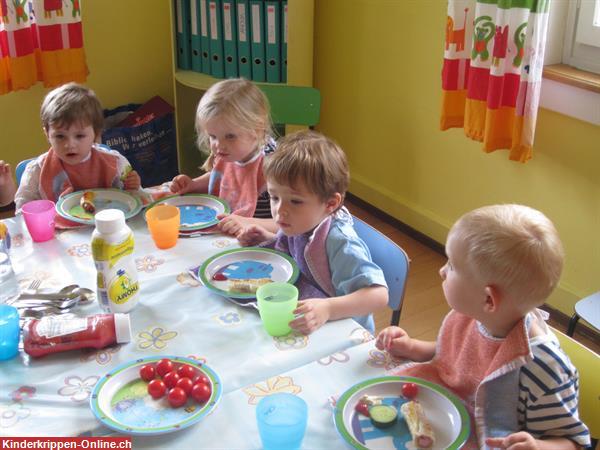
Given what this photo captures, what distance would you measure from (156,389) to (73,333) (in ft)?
0.75

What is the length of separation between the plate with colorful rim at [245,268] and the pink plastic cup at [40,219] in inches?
18.0

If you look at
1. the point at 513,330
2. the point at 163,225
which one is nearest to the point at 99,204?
the point at 163,225

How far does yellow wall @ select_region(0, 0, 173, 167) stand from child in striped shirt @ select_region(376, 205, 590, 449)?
3011 mm

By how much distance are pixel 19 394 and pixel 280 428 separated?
1.67 feet

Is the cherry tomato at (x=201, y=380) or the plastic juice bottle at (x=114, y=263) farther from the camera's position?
the plastic juice bottle at (x=114, y=263)

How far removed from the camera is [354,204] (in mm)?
3779

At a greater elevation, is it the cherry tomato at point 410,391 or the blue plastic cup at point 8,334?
the blue plastic cup at point 8,334

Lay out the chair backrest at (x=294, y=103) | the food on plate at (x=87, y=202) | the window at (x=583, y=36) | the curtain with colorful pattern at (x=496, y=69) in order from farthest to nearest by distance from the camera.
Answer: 1. the chair backrest at (x=294, y=103)
2. the window at (x=583, y=36)
3. the curtain with colorful pattern at (x=496, y=69)
4. the food on plate at (x=87, y=202)

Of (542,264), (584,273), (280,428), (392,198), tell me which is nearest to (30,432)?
(280,428)

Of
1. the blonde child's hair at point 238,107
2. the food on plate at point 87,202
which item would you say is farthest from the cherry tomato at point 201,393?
the blonde child's hair at point 238,107

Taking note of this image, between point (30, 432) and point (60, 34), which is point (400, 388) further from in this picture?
point (60, 34)

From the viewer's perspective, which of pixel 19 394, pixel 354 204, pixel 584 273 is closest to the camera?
pixel 19 394

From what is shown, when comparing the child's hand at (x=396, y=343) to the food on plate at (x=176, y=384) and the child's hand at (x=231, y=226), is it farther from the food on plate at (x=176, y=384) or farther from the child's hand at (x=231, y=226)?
the child's hand at (x=231, y=226)

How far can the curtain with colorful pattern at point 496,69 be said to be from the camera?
2328 mm
